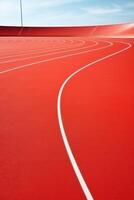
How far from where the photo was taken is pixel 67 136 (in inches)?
335

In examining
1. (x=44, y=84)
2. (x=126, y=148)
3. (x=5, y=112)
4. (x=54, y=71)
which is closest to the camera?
(x=126, y=148)

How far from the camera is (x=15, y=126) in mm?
9281

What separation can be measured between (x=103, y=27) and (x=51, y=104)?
2353 inches

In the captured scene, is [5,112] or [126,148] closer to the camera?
[126,148]

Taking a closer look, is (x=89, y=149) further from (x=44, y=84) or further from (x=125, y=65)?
(x=125, y=65)

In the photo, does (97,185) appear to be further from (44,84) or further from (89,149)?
(44,84)

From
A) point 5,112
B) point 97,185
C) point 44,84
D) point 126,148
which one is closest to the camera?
point 97,185

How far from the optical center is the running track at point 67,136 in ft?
19.8

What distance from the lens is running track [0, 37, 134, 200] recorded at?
605 centimetres

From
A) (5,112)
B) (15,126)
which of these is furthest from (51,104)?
(15,126)

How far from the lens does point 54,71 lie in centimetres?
1736

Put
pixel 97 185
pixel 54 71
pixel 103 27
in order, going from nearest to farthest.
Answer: pixel 97 185
pixel 54 71
pixel 103 27

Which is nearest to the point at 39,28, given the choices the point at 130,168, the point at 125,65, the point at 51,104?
the point at 125,65

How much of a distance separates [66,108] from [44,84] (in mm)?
3665
